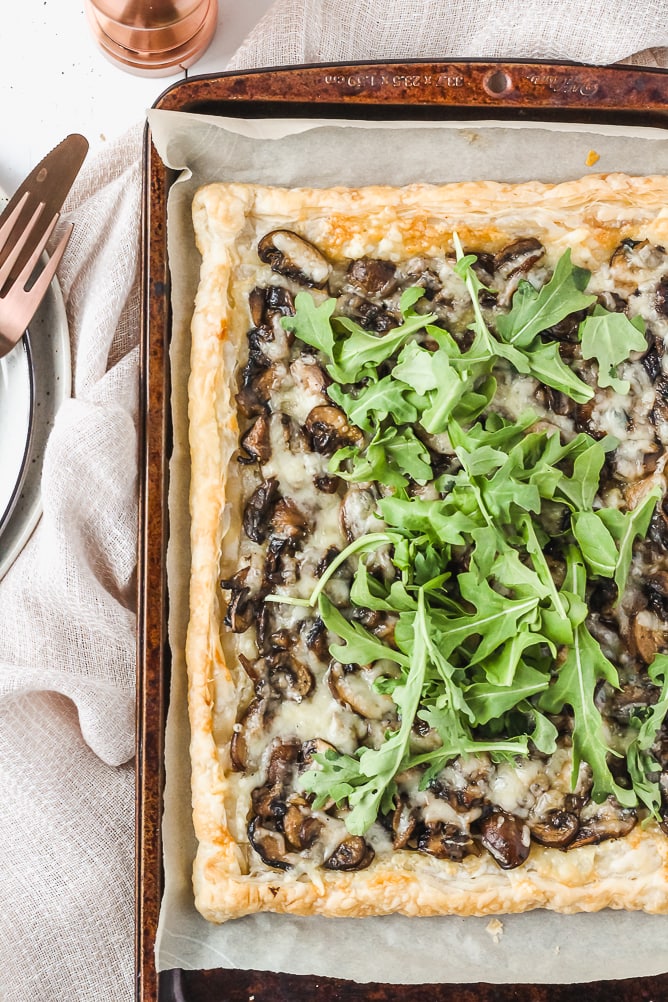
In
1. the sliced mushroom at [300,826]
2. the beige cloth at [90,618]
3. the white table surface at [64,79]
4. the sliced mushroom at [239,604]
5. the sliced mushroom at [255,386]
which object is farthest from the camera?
the white table surface at [64,79]

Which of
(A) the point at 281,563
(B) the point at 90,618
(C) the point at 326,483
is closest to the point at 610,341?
(C) the point at 326,483

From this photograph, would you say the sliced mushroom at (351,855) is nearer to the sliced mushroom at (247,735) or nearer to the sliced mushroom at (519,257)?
the sliced mushroom at (247,735)

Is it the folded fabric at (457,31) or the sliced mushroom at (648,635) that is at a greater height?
the folded fabric at (457,31)

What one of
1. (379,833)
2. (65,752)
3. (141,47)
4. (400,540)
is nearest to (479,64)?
(141,47)

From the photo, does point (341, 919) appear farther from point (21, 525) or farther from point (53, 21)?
point (53, 21)

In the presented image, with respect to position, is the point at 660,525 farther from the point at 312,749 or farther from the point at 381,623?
the point at 312,749

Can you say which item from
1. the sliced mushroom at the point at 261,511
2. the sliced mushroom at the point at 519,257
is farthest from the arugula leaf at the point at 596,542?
the sliced mushroom at the point at 261,511

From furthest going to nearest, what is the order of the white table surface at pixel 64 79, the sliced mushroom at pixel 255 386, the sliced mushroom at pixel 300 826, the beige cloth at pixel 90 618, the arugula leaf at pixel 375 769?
the white table surface at pixel 64 79 → the beige cloth at pixel 90 618 → the sliced mushroom at pixel 255 386 → the sliced mushroom at pixel 300 826 → the arugula leaf at pixel 375 769
